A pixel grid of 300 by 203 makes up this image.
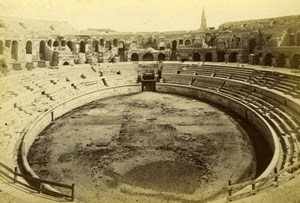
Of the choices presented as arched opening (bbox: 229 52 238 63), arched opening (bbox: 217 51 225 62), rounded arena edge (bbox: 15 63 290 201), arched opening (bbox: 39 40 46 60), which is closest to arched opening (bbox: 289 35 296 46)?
arched opening (bbox: 229 52 238 63)

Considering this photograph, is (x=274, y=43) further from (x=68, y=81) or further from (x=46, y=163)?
(x=46, y=163)

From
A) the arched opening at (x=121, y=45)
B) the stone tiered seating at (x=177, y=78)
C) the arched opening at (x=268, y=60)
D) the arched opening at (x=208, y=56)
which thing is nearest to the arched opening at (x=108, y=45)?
the arched opening at (x=121, y=45)

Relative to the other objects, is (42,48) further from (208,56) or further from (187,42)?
(208,56)

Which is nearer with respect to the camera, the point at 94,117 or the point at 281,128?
the point at 281,128

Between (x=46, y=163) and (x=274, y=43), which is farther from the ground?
(x=274, y=43)

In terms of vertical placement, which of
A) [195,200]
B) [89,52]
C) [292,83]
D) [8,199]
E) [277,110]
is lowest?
[195,200]

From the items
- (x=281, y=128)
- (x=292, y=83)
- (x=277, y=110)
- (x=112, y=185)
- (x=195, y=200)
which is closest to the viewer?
(x=195, y=200)

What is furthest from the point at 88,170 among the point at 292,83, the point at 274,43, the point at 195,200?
the point at 274,43

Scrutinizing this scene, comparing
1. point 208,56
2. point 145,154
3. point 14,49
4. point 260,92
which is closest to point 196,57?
point 208,56
